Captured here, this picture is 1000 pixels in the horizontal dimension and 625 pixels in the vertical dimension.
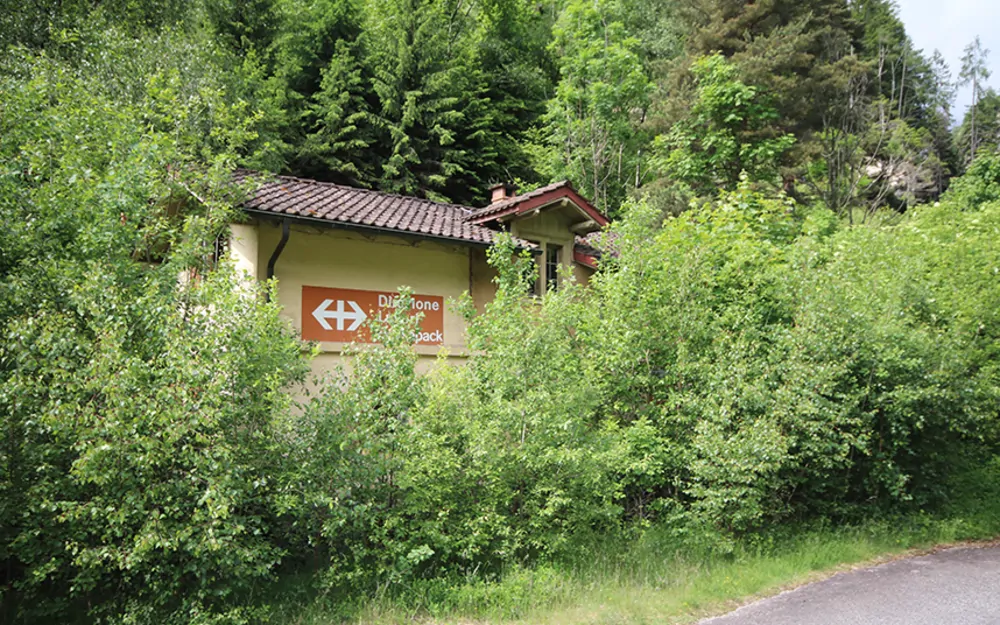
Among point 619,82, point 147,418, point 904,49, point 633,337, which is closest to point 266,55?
point 619,82

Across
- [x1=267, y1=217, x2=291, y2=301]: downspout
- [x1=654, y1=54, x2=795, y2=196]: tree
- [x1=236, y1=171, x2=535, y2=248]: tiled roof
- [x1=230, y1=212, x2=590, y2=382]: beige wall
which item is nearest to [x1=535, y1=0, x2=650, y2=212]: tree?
[x1=654, y1=54, x2=795, y2=196]: tree

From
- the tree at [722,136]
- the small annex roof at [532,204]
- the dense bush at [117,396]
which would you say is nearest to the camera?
the dense bush at [117,396]

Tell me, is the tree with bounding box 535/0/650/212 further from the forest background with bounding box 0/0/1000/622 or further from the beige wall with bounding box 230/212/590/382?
the beige wall with bounding box 230/212/590/382

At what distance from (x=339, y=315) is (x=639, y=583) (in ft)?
21.8

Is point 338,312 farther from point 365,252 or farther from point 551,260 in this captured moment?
point 551,260

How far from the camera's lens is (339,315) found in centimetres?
1144

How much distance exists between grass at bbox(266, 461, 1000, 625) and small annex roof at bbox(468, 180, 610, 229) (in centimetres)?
748

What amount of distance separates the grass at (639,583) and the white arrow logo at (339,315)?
17.8ft

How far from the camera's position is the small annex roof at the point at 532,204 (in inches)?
546

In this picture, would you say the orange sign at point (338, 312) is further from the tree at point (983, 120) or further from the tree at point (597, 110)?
the tree at point (983, 120)

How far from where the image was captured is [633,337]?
9.06 meters

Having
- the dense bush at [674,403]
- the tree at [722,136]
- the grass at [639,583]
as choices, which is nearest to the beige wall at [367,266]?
the dense bush at [674,403]

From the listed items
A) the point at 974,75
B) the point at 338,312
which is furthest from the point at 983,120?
the point at 338,312

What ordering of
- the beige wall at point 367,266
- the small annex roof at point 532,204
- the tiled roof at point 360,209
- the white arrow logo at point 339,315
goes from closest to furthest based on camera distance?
the tiled roof at point 360,209, the beige wall at point 367,266, the white arrow logo at point 339,315, the small annex roof at point 532,204
